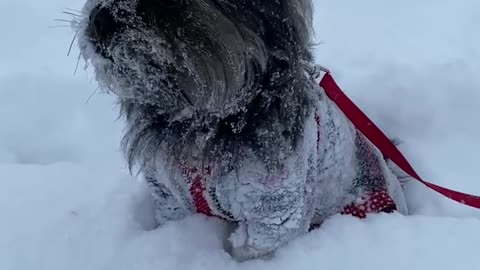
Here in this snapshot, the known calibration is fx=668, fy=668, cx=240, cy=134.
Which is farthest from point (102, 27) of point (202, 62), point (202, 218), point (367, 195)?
point (367, 195)

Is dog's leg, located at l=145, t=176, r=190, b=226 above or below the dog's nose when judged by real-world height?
below

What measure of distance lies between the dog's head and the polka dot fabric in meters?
0.69

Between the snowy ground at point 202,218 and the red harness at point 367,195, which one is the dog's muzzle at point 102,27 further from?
the snowy ground at point 202,218

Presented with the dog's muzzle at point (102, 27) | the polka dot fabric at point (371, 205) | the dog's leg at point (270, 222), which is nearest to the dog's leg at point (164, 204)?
the dog's leg at point (270, 222)

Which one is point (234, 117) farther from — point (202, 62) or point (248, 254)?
point (248, 254)

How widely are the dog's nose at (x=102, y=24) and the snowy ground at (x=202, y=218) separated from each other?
1154 millimetres

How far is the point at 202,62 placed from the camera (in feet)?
6.31

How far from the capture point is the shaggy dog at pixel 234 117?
72.4 inches

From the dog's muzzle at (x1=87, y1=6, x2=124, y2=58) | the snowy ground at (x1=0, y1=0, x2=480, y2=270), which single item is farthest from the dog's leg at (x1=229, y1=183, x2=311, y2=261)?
the dog's muzzle at (x1=87, y1=6, x2=124, y2=58)

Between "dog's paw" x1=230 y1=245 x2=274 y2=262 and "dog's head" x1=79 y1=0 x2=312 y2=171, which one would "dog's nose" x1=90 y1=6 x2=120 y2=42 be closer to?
"dog's head" x1=79 y1=0 x2=312 y2=171

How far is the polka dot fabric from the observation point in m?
2.74

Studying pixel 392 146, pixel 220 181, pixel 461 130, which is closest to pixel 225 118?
pixel 220 181

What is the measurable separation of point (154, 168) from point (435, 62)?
195 cm

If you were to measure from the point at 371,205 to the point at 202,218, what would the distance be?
70 cm
